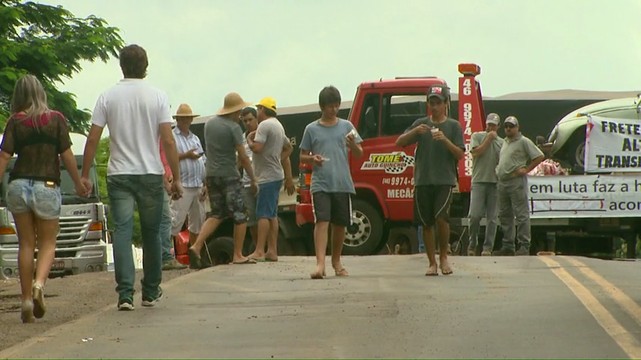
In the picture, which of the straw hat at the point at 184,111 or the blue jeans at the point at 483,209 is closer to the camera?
the straw hat at the point at 184,111

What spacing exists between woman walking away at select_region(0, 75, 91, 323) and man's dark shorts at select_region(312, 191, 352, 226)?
3914mm

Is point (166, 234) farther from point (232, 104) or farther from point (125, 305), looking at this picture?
point (125, 305)

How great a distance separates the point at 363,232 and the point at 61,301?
917 centimetres

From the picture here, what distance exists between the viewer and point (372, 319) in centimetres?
1259

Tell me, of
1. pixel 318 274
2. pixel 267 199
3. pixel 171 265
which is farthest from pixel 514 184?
pixel 318 274

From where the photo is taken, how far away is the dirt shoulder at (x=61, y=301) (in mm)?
13281

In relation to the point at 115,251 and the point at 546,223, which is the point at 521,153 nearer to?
the point at 546,223

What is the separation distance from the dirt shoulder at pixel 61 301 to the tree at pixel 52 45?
20842 mm

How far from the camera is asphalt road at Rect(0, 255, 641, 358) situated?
1095 cm

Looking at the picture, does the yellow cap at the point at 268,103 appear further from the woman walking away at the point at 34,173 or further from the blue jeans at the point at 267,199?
the woman walking away at the point at 34,173

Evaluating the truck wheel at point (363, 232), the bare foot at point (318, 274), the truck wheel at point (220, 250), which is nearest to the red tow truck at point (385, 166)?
the truck wheel at point (363, 232)

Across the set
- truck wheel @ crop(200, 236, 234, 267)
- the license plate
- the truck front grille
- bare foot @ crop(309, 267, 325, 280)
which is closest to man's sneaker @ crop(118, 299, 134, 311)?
bare foot @ crop(309, 267, 325, 280)

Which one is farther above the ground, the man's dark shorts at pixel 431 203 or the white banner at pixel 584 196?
the man's dark shorts at pixel 431 203

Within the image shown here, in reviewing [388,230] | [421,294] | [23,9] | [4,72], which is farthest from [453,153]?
[23,9]
